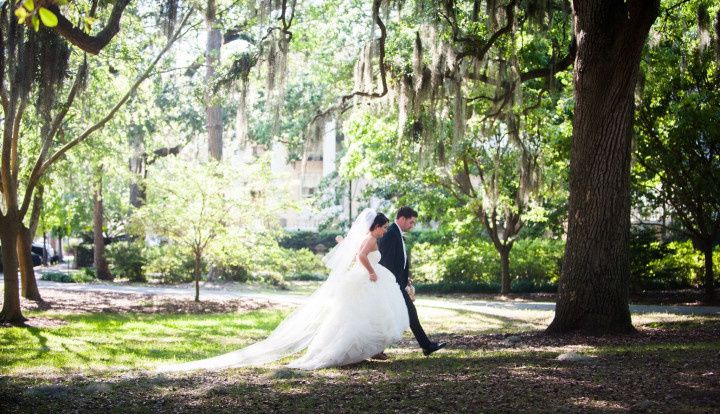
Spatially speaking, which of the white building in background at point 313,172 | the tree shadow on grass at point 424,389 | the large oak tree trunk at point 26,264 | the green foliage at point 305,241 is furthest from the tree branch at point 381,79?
the white building in background at point 313,172

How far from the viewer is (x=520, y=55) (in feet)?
55.6

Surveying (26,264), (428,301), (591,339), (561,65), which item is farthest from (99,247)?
(591,339)

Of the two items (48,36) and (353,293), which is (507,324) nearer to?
(353,293)

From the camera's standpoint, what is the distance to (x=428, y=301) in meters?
19.6

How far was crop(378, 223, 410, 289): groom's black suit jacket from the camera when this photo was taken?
28.8ft

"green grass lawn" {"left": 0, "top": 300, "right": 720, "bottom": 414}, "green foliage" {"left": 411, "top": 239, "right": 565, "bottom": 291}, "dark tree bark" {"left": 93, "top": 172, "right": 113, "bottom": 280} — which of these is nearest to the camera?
"green grass lawn" {"left": 0, "top": 300, "right": 720, "bottom": 414}

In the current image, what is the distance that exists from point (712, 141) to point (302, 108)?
63.5 ft

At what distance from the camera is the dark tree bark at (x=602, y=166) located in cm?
967

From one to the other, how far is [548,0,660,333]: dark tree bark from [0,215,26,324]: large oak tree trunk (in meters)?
9.29

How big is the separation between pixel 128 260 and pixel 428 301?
1257cm

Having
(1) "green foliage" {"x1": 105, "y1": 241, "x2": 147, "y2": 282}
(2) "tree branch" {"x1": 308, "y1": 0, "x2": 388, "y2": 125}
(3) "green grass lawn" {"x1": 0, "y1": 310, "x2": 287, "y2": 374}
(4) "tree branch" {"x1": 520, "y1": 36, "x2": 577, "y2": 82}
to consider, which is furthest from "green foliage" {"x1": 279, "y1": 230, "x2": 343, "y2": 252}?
(4) "tree branch" {"x1": 520, "y1": 36, "x2": 577, "y2": 82}

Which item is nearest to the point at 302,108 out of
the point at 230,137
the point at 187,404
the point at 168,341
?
the point at 230,137

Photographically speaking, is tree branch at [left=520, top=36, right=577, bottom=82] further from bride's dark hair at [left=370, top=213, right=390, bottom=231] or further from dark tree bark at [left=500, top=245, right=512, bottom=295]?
dark tree bark at [left=500, top=245, right=512, bottom=295]

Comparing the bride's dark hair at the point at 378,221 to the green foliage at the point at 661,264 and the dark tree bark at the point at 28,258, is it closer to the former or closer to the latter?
the dark tree bark at the point at 28,258
